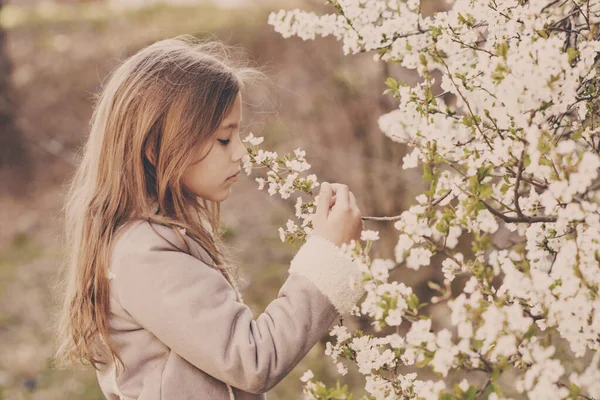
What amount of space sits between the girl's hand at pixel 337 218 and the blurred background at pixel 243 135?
2.70ft

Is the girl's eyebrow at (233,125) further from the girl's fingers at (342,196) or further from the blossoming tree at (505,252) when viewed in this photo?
the blossoming tree at (505,252)

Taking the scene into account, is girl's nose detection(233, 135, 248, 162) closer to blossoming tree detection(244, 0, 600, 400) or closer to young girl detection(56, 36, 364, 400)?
young girl detection(56, 36, 364, 400)

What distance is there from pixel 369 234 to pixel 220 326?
43 cm

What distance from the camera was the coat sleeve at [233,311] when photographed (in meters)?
1.39

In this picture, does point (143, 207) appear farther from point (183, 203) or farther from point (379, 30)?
point (379, 30)

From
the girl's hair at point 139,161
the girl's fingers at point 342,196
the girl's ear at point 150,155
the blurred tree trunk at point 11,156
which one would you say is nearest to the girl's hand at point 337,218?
the girl's fingers at point 342,196

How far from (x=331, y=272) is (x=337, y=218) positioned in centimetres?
13

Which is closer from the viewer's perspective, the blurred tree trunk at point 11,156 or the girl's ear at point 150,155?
the girl's ear at point 150,155

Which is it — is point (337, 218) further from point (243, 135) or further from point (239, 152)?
point (243, 135)

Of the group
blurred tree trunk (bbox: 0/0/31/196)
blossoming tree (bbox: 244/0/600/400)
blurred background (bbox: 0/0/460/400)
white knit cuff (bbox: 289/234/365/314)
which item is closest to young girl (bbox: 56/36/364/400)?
white knit cuff (bbox: 289/234/365/314)

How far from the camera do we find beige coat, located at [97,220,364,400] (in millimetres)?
1396

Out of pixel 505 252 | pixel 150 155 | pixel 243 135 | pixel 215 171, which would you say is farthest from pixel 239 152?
pixel 243 135

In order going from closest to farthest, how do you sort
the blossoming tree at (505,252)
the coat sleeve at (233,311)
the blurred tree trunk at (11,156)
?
the blossoming tree at (505,252) → the coat sleeve at (233,311) → the blurred tree trunk at (11,156)

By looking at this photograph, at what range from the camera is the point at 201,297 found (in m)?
1.44
